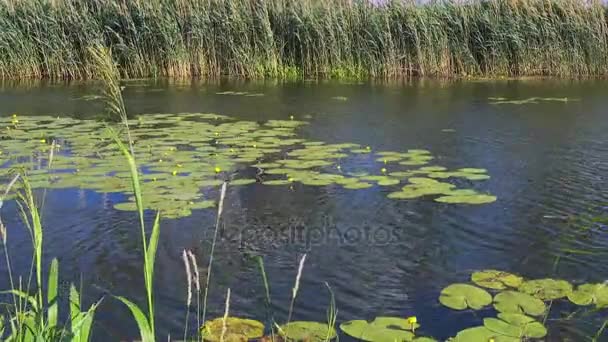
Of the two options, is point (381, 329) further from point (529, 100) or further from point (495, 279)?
point (529, 100)

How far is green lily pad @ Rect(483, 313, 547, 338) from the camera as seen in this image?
7.78 ft

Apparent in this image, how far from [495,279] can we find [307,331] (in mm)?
943

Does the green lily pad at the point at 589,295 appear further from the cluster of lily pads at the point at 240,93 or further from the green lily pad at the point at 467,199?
the cluster of lily pads at the point at 240,93

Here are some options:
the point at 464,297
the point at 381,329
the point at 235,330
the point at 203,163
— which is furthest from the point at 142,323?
the point at 203,163

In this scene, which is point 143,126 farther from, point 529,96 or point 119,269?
point 529,96

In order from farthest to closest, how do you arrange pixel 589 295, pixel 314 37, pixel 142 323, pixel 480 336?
pixel 314 37 < pixel 589 295 < pixel 480 336 < pixel 142 323

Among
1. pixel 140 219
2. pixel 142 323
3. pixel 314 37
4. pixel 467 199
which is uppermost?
pixel 314 37

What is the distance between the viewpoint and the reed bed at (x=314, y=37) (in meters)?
11.0

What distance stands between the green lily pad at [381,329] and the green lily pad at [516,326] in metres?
0.28

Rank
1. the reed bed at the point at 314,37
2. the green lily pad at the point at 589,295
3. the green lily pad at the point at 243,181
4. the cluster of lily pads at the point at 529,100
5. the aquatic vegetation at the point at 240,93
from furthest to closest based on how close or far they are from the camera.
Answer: the reed bed at the point at 314,37, the aquatic vegetation at the point at 240,93, the cluster of lily pads at the point at 529,100, the green lily pad at the point at 243,181, the green lily pad at the point at 589,295

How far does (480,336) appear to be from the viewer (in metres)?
2.35

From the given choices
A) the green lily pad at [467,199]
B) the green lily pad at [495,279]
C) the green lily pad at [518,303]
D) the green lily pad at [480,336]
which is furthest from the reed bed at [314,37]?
the green lily pad at [480,336]

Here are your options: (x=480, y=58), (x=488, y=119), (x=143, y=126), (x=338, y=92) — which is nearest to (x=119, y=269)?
(x=143, y=126)

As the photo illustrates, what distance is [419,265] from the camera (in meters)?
3.18
